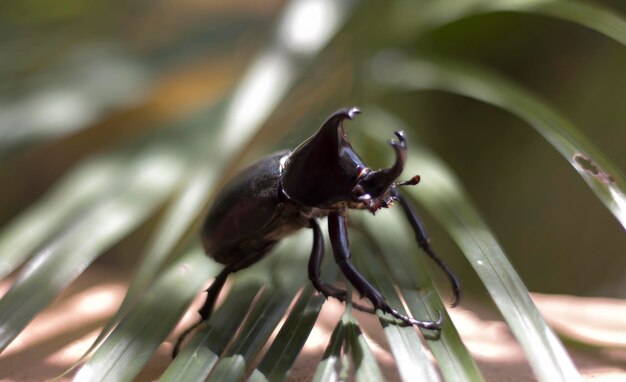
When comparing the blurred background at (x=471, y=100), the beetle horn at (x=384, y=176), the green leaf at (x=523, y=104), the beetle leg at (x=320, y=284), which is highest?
the blurred background at (x=471, y=100)

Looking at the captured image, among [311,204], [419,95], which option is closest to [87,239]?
[311,204]

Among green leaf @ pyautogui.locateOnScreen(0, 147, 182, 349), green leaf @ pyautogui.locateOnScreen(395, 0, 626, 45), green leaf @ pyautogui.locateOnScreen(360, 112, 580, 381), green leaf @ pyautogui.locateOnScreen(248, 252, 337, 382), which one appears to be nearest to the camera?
green leaf @ pyautogui.locateOnScreen(360, 112, 580, 381)

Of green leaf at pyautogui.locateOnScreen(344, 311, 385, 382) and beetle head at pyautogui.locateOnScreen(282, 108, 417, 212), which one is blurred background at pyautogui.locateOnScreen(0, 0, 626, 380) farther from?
green leaf at pyautogui.locateOnScreen(344, 311, 385, 382)

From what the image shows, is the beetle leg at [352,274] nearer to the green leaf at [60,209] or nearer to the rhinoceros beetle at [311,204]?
the rhinoceros beetle at [311,204]

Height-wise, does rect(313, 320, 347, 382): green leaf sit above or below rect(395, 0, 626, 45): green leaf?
below

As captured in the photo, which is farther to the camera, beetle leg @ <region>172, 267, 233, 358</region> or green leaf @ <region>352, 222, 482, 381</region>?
beetle leg @ <region>172, 267, 233, 358</region>

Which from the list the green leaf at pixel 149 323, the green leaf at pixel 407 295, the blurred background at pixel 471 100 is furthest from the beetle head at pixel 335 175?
the blurred background at pixel 471 100

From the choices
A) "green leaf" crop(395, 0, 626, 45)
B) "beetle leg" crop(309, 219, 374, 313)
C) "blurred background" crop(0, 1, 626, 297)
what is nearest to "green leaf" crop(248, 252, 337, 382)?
"beetle leg" crop(309, 219, 374, 313)

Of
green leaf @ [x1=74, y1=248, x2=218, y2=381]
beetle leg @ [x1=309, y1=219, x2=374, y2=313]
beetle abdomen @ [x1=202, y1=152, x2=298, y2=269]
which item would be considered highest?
beetle abdomen @ [x1=202, y1=152, x2=298, y2=269]

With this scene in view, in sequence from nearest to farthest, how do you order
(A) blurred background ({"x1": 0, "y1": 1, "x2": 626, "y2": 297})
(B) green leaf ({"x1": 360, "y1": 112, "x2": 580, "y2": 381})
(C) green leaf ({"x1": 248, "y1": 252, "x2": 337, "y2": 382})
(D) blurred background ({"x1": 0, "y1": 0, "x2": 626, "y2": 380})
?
(B) green leaf ({"x1": 360, "y1": 112, "x2": 580, "y2": 381}) → (C) green leaf ({"x1": 248, "y1": 252, "x2": 337, "y2": 382}) → (D) blurred background ({"x1": 0, "y1": 0, "x2": 626, "y2": 380}) → (A) blurred background ({"x1": 0, "y1": 1, "x2": 626, "y2": 297})
